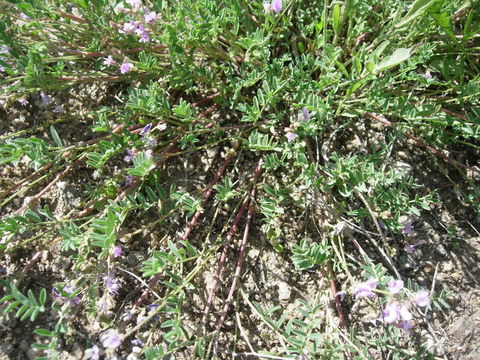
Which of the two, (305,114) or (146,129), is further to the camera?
(146,129)

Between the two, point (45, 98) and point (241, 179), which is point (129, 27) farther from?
point (241, 179)

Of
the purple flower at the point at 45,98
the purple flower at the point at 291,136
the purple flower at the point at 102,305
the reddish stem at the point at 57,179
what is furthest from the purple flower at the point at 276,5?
the purple flower at the point at 102,305

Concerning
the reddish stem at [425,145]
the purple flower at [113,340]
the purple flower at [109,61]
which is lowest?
the purple flower at [113,340]

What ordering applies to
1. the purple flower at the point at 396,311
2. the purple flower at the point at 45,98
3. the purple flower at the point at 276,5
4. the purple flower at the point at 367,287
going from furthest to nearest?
the purple flower at the point at 45,98 → the purple flower at the point at 276,5 → the purple flower at the point at 367,287 → the purple flower at the point at 396,311

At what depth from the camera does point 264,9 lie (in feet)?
8.10

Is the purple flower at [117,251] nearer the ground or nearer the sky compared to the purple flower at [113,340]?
nearer the sky

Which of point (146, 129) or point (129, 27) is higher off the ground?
point (129, 27)

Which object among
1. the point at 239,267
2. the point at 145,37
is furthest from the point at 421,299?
the point at 145,37

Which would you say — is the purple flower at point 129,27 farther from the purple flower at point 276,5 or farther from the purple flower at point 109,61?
the purple flower at point 276,5

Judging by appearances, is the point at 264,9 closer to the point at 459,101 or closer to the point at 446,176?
the point at 459,101

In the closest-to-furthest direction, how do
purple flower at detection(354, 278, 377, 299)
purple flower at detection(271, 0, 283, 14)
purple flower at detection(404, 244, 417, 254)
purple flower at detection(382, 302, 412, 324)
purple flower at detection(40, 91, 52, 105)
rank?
purple flower at detection(382, 302, 412, 324) → purple flower at detection(354, 278, 377, 299) → purple flower at detection(271, 0, 283, 14) → purple flower at detection(404, 244, 417, 254) → purple flower at detection(40, 91, 52, 105)

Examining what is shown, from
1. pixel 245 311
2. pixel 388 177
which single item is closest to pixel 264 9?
pixel 388 177

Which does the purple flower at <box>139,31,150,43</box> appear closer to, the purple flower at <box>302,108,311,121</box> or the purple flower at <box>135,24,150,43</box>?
the purple flower at <box>135,24,150,43</box>

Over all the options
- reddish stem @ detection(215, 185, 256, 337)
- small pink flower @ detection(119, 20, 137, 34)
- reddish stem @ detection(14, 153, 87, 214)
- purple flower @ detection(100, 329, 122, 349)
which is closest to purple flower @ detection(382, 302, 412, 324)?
reddish stem @ detection(215, 185, 256, 337)
